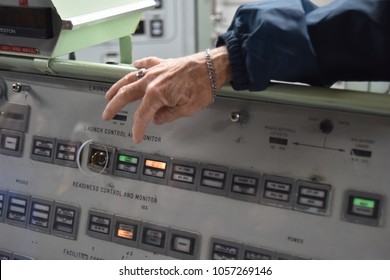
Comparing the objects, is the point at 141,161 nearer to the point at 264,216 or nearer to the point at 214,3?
the point at 264,216

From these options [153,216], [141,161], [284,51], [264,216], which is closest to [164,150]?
[141,161]

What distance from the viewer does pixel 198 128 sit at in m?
Answer: 1.24

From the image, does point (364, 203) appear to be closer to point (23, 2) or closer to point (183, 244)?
point (183, 244)

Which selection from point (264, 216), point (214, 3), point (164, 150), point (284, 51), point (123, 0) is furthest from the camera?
point (214, 3)

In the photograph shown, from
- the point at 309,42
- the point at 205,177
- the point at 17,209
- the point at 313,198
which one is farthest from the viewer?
the point at 17,209

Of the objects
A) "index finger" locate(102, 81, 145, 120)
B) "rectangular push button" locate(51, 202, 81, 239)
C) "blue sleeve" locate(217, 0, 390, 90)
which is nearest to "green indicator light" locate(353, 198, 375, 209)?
"blue sleeve" locate(217, 0, 390, 90)

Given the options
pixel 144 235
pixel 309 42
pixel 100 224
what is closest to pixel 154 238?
pixel 144 235

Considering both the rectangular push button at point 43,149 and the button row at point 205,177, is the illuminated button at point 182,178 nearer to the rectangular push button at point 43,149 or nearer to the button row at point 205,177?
the button row at point 205,177

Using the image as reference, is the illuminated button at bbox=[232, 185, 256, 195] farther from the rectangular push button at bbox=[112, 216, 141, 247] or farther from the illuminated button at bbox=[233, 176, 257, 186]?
the rectangular push button at bbox=[112, 216, 141, 247]

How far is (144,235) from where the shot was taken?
4.26ft

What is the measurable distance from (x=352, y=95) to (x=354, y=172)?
0.60ft

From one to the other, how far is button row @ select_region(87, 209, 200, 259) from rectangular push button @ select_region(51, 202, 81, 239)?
0.16 ft

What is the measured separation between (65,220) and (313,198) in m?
0.73

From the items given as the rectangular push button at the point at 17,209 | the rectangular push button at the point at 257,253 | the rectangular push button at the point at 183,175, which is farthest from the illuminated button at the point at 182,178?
the rectangular push button at the point at 17,209
